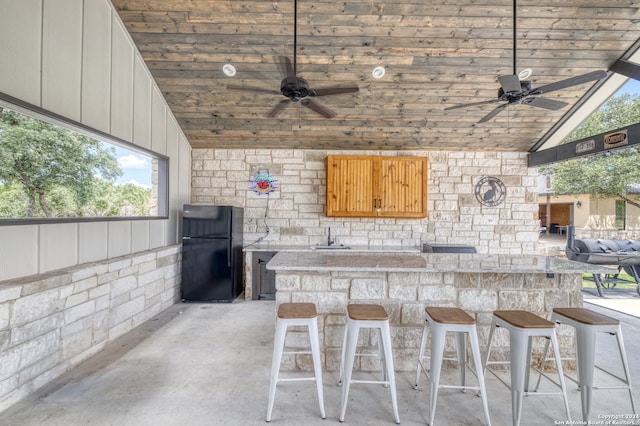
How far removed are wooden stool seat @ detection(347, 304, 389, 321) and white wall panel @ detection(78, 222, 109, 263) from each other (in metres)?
2.46

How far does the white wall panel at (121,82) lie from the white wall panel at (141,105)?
2.9 inches

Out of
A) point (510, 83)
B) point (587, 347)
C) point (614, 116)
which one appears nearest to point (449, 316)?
point (587, 347)

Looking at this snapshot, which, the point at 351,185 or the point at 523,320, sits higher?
the point at 351,185

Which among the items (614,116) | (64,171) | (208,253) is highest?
(614,116)

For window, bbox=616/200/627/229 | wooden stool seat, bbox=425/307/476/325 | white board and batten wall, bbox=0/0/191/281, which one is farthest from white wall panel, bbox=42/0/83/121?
window, bbox=616/200/627/229

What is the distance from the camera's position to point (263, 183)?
191 inches

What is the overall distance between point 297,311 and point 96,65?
3004 mm

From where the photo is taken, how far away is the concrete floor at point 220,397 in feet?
6.23

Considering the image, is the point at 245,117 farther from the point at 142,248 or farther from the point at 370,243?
the point at 370,243

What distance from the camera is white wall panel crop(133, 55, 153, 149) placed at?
3422mm

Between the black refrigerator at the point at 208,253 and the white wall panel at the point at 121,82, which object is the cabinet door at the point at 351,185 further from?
the white wall panel at the point at 121,82

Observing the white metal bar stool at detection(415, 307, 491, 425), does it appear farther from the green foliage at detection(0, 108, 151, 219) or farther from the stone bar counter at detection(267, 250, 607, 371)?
the green foliage at detection(0, 108, 151, 219)

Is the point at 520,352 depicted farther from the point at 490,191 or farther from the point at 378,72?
the point at 490,191

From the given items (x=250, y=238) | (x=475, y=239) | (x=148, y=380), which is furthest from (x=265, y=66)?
(x=475, y=239)
